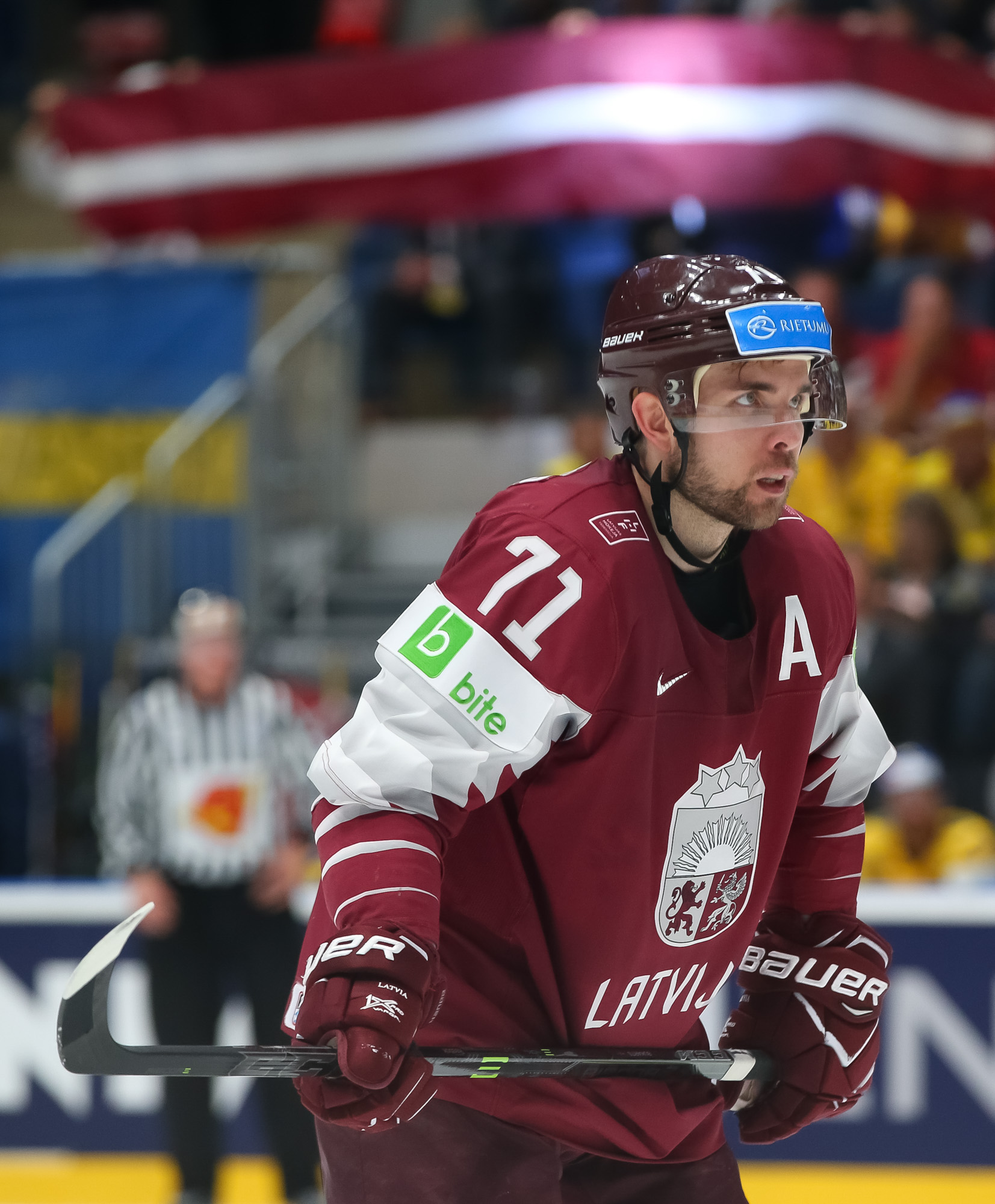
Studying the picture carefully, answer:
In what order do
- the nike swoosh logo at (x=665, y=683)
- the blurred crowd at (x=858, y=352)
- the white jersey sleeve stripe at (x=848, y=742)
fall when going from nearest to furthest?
1. the nike swoosh logo at (x=665, y=683)
2. the white jersey sleeve stripe at (x=848, y=742)
3. the blurred crowd at (x=858, y=352)

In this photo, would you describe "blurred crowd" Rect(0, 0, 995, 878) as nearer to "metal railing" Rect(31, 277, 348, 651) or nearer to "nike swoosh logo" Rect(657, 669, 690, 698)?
"metal railing" Rect(31, 277, 348, 651)

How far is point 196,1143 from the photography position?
4.08 meters

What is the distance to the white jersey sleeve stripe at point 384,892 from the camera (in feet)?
5.53

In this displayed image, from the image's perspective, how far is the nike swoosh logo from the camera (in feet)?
5.94

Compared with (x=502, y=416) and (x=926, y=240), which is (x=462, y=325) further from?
(x=926, y=240)

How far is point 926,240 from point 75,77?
20.9 ft

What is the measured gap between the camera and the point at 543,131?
6.45m

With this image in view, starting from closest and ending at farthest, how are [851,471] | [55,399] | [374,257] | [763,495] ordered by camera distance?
1. [763,495]
2. [851,471]
3. [55,399]
4. [374,257]

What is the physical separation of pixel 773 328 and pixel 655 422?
0.17 meters

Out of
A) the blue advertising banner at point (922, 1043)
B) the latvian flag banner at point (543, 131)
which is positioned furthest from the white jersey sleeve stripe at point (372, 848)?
the latvian flag banner at point (543, 131)

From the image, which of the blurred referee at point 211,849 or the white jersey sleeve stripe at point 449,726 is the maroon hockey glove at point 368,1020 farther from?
the blurred referee at point 211,849

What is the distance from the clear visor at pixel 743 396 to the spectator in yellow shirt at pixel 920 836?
119 inches

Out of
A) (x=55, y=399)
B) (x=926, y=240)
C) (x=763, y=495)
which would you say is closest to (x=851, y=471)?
(x=926, y=240)

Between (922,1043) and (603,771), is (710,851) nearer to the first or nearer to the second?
(603,771)
